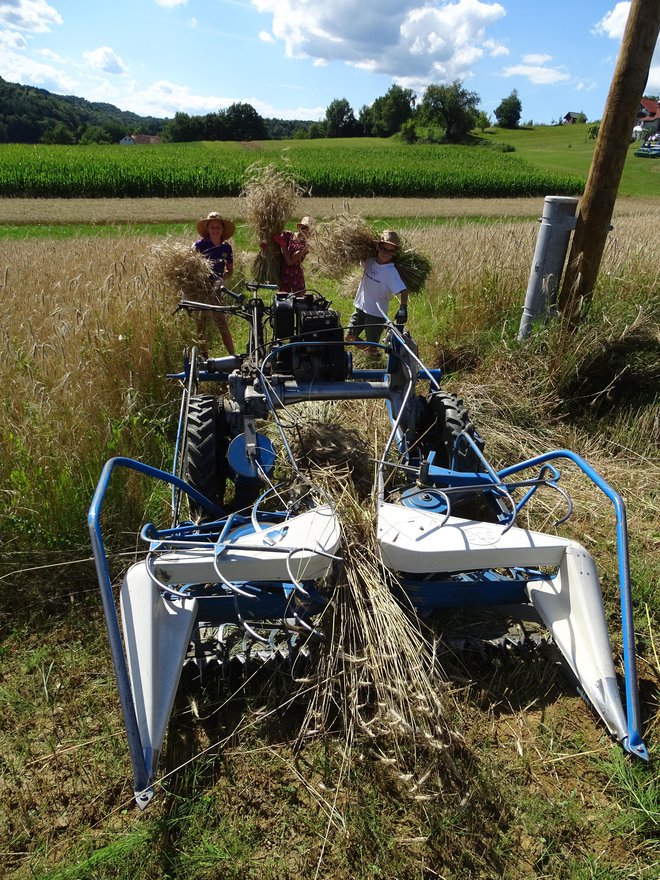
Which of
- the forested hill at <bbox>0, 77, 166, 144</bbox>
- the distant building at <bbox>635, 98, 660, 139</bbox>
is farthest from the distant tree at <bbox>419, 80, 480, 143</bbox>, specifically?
the forested hill at <bbox>0, 77, 166, 144</bbox>

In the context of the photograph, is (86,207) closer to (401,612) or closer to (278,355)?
(278,355)

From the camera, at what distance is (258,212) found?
5.93 metres

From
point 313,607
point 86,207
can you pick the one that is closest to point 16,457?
point 313,607

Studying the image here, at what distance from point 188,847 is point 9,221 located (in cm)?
2270

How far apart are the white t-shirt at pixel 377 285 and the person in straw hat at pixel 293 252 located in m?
0.65

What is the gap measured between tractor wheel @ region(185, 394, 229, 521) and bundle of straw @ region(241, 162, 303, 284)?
3.08 metres

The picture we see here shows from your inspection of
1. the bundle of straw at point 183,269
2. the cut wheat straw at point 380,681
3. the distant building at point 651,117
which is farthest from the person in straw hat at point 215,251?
the distant building at point 651,117

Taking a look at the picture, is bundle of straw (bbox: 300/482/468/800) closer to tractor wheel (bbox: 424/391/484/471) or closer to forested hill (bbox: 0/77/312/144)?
tractor wheel (bbox: 424/391/484/471)

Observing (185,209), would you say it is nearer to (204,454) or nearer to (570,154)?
(204,454)

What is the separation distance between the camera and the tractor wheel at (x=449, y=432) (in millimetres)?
3209

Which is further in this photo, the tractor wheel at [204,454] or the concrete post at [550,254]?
the concrete post at [550,254]

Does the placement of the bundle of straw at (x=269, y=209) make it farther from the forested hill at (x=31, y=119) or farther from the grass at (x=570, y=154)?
the forested hill at (x=31, y=119)

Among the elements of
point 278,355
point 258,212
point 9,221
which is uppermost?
point 258,212

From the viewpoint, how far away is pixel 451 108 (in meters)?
62.4
